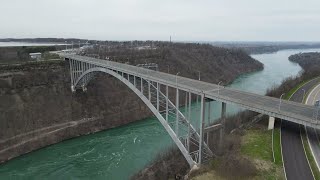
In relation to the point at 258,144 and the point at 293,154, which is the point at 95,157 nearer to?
the point at 258,144

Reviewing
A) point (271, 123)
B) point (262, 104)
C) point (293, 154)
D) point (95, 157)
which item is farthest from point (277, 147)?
point (95, 157)

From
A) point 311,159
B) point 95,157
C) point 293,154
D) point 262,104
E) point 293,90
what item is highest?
point 262,104

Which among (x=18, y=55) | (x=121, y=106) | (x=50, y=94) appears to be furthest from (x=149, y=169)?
(x=18, y=55)

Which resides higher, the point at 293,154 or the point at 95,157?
the point at 293,154

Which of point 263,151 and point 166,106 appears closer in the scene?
point 263,151

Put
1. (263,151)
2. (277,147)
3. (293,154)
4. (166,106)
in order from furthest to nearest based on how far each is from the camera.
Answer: (166,106)
(277,147)
(263,151)
(293,154)

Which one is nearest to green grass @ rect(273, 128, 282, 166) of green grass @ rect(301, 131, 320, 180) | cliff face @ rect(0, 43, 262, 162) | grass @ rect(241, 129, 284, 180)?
grass @ rect(241, 129, 284, 180)

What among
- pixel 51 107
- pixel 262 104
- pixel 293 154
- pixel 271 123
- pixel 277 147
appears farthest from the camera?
pixel 51 107

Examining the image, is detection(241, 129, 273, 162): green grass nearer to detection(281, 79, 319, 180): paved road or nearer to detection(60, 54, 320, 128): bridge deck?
detection(281, 79, 319, 180): paved road

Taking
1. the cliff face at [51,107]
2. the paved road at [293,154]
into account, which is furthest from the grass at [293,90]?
the cliff face at [51,107]
